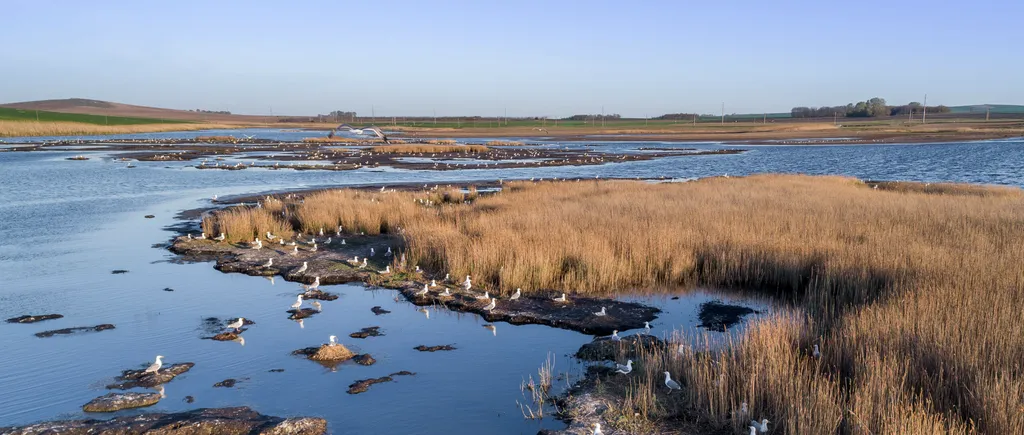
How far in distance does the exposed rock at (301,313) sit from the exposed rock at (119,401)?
420 cm

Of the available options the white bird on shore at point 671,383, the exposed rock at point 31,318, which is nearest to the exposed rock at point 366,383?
the white bird on shore at point 671,383

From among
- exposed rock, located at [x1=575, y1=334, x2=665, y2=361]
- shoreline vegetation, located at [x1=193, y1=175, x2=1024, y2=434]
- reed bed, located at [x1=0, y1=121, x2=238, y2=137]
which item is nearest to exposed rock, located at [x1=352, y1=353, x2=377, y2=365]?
exposed rock, located at [x1=575, y1=334, x2=665, y2=361]

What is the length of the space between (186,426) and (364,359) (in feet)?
10.7

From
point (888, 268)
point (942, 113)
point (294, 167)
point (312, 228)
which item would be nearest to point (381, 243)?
point (312, 228)

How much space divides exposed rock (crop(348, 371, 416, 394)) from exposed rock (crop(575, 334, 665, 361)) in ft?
9.16

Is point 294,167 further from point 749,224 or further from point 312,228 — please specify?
point 749,224

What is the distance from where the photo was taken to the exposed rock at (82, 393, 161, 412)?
30.8ft

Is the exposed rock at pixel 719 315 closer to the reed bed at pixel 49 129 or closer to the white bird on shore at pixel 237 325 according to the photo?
the white bird on shore at pixel 237 325

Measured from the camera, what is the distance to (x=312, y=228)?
22.8 metres

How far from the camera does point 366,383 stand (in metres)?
10.4

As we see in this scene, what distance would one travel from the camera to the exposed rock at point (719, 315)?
1282 centimetres

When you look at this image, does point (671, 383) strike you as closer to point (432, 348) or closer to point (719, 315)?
point (432, 348)

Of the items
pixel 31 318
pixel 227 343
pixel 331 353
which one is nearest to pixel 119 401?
pixel 227 343

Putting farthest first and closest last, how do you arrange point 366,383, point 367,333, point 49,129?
point 49,129
point 367,333
point 366,383
